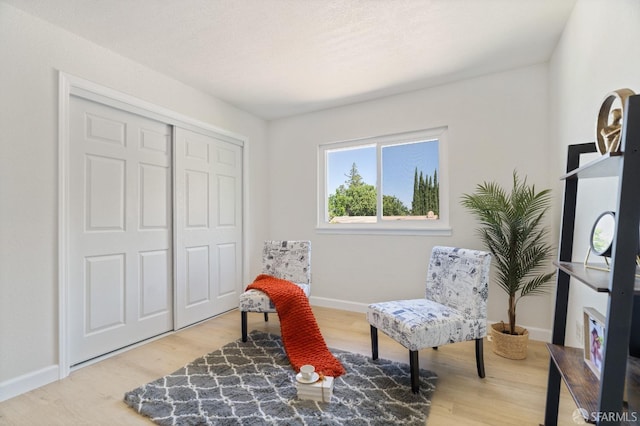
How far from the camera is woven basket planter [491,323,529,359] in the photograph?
7.26ft

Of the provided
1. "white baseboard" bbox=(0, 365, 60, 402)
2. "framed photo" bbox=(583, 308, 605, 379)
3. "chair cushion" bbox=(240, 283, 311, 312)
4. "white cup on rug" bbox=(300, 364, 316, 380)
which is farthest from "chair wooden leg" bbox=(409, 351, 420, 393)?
"white baseboard" bbox=(0, 365, 60, 402)

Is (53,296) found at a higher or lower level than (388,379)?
higher

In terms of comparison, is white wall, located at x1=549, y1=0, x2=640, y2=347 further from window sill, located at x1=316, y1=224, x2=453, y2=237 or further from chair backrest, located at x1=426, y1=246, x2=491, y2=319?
window sill, located at x1=316, y1=224, x2=453, y2=237

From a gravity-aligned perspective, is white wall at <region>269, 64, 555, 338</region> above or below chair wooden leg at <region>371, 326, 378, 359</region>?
above

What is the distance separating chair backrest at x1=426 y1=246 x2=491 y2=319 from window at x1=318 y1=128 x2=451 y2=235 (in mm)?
677

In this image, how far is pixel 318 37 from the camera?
214cm

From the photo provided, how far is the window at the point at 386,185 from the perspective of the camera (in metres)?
3.02

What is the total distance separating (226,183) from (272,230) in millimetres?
921

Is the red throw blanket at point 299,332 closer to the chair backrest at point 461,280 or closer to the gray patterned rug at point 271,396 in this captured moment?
the gray patterned rug at point 271,396

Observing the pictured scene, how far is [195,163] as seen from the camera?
3.07 metres

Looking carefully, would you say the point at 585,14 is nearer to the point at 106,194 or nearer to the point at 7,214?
the point at 106,194

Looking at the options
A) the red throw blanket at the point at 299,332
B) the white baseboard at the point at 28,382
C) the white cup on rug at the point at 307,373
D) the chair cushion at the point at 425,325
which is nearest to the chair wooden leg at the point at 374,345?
the chair cushion at the point at 425,325

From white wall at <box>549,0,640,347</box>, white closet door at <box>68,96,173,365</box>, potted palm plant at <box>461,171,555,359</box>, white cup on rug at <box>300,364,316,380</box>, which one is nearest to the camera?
white wall at <box>549,0,640,347</box>

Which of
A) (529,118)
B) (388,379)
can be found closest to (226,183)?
(388,379)
